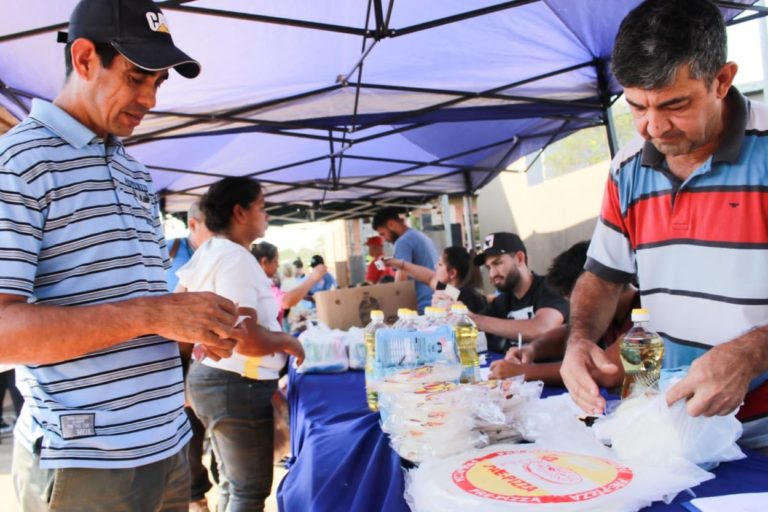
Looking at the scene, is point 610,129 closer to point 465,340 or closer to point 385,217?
point 385,217

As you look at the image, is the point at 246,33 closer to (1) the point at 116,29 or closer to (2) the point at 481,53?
(2) the point at 481,53

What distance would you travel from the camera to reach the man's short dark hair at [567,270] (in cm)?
263

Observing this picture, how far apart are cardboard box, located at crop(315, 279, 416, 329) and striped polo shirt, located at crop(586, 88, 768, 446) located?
227cm

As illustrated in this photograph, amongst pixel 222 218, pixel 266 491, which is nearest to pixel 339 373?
pixel 266 491

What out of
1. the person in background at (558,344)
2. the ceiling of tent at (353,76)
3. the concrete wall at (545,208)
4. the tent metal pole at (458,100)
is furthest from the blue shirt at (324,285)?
the person in background at (558,344)

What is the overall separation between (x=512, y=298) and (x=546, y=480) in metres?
2.57

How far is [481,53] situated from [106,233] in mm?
3255

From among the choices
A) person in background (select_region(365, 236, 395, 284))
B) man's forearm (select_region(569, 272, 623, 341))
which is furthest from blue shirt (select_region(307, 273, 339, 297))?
man's forearm (select_region(569, 272, 623, 341))

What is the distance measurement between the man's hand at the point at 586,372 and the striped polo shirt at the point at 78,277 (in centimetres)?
92

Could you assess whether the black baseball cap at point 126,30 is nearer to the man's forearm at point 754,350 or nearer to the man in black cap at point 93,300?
the man in black cap at point 93,300

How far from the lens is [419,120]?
4773 mm

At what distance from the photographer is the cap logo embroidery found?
1.30m

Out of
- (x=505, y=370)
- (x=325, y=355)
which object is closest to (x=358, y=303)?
(x=325, y=355)

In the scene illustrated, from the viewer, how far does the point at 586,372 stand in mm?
1246
